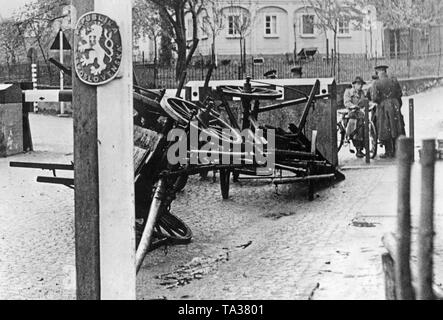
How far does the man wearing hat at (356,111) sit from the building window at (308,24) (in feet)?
11.5

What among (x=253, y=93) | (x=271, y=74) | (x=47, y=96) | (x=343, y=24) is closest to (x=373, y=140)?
(x=271, y=74)

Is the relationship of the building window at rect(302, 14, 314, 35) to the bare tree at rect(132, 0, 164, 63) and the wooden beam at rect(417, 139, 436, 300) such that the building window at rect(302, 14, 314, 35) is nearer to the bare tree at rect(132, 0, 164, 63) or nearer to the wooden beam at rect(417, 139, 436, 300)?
the bare tree at rect(132, 0, 164, 63)

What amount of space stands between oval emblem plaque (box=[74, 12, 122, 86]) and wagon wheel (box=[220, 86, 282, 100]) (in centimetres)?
284

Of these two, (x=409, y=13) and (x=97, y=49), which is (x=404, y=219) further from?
(x=409, y=13)

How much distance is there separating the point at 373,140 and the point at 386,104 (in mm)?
660

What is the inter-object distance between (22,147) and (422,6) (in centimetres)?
285

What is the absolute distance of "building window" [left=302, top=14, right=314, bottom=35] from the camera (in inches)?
204

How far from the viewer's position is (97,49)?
363cm

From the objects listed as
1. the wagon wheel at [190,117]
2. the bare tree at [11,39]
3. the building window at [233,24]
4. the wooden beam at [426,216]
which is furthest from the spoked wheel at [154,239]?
the wooden beam at [426,216]

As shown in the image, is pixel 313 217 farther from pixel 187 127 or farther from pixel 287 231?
pixel 187 127

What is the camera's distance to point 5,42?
4285 mm

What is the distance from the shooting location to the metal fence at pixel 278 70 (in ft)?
15.2

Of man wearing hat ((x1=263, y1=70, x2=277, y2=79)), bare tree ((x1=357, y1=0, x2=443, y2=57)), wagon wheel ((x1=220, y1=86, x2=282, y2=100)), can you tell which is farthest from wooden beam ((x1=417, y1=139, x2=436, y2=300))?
man wearing hat ((x1=263, y1=70, x2=277, y2=79))

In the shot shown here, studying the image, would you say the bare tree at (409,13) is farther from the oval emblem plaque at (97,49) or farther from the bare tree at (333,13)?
the oval emblem plaque at (97,49)
